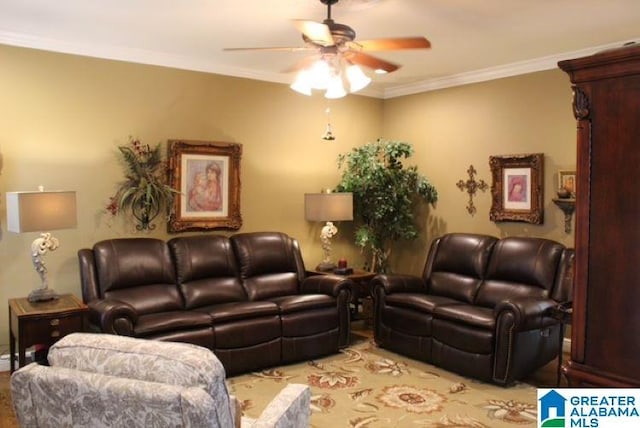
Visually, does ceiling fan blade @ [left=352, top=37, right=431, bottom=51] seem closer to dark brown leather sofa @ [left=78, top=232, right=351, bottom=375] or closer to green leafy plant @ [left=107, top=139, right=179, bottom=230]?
dark brown leather sofa @ [left=78, top=232, right=351, bottom=375]

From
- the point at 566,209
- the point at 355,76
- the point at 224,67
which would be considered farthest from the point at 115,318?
the point at 566,209

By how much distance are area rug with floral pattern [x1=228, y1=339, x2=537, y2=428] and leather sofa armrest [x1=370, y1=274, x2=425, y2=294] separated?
606 mm

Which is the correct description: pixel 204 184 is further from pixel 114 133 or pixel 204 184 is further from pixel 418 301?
pixel 418 301

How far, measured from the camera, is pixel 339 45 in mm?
3088

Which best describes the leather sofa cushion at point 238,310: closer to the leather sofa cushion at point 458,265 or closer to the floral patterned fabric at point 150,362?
the leather sofa cushion at point 458,265

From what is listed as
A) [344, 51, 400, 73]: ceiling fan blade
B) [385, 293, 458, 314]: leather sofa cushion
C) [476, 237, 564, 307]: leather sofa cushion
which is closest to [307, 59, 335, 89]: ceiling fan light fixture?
[344, 51, 400, 73]: ceiling fan blade

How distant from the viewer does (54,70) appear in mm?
4324

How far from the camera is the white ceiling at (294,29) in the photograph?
342 cm

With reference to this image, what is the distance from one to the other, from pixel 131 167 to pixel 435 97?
3.31 m

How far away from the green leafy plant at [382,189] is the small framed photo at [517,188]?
68cm

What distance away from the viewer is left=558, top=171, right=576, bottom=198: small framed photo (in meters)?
4.62

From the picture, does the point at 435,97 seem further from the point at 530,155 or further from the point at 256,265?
the point at 256,265

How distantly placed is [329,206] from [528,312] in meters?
2.12

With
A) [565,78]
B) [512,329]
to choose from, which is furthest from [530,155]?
[512,329]
